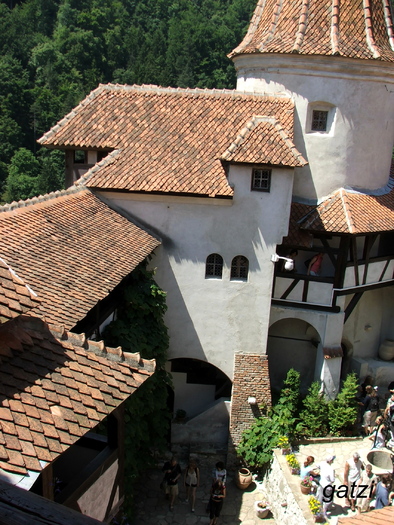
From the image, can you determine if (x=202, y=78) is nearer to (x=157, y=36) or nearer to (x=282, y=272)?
(x=157, y=36)

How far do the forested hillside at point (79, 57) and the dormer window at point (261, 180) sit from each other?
135ft

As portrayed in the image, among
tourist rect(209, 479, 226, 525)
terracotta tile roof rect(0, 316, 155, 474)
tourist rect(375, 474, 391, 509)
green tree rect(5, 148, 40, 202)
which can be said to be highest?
terracotta tile roof rect(0, 316, 155, 474)

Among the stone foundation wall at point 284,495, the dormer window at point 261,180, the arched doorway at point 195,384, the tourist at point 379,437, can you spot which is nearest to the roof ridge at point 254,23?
the dormer window at point 261,180

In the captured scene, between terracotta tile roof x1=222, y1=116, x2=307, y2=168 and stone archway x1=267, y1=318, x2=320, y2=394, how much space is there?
5.71 meters

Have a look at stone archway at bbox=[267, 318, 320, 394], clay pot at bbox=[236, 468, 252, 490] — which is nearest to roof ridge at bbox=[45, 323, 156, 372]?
clay pot at bbox=[236, 468, 252, 490]

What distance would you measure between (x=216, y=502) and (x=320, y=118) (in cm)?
1117

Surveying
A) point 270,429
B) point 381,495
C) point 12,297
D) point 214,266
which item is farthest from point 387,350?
point 12,297

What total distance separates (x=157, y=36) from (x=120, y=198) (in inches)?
2444

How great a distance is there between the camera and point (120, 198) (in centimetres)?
1573

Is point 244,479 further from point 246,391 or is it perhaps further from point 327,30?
point 327,30

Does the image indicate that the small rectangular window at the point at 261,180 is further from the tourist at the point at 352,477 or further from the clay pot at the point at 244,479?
the clay pot at the point at 244,479

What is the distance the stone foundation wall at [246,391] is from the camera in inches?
655

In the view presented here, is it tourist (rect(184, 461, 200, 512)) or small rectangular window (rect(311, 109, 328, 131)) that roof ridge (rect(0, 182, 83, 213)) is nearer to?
small rectangular window (rect(311, 109, 328, 131))

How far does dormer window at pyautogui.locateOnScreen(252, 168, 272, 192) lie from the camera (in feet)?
51.2
